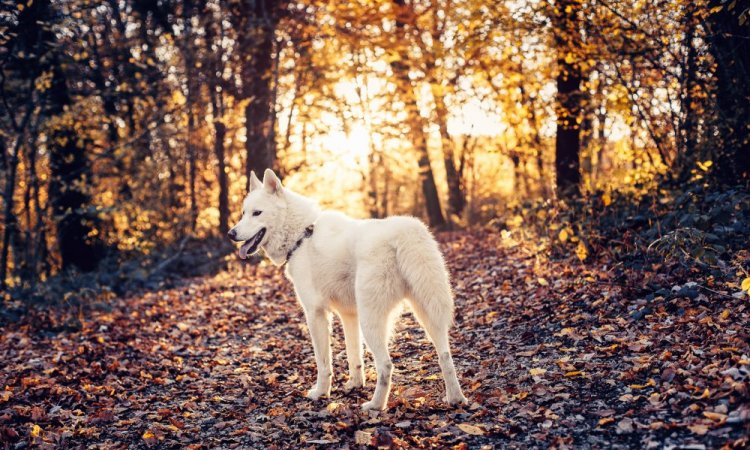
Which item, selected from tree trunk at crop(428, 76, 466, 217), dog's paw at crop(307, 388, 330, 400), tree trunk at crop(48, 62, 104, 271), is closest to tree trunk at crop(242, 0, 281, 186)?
tree trunk at crop(48, 62, 104, 271)

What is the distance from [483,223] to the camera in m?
19.8

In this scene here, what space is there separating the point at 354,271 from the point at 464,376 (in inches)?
69.6

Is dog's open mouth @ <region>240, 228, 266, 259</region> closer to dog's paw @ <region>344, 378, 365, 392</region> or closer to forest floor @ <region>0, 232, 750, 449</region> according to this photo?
forest floor @ <region>0, 232, 750, 449</region>

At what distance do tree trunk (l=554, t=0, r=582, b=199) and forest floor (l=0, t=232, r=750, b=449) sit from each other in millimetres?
3618

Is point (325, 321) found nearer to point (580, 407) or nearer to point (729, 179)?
point (580, 407)

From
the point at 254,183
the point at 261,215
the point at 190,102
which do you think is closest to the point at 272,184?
the point at 261,215

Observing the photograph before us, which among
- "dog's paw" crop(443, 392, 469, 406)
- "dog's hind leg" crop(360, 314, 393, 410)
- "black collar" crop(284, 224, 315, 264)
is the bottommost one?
"dog's paw" crop(443, 392, 469, 406)

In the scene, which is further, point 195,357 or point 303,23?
point 303,23

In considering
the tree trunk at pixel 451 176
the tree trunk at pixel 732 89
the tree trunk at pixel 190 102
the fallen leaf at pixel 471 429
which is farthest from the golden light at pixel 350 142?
the fallen leaf at pixel 471 429

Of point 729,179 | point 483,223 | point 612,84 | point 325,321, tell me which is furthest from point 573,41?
point 483,223

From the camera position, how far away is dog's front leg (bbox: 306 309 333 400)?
569 centimetres

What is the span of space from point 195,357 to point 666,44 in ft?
29.5

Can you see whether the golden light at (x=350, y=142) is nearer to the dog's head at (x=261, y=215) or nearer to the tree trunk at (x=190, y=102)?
the tree trunk at (x=190, y=102)

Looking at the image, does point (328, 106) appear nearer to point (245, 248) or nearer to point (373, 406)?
point (245, 248)
